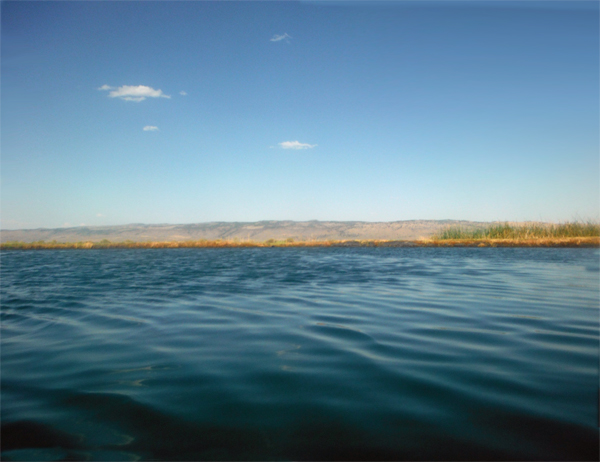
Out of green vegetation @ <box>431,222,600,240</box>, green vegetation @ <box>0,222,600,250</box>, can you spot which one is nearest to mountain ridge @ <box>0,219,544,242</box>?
green vegetation @ <box>0,222,600,250</box>

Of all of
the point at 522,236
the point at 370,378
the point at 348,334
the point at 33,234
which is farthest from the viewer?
the point at 33,234

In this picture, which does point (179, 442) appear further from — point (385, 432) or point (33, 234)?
point (33, 234)

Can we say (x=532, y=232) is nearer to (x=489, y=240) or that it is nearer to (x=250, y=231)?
(x=489, y=240)

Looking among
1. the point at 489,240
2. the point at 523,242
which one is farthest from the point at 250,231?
the point at 523,242

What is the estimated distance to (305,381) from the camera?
276 cm

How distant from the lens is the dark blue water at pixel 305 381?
74.9 inches

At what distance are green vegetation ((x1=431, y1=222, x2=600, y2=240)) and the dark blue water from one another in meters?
23.1

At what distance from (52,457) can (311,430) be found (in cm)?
132

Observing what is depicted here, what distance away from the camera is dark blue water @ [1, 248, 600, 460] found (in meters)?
1.90

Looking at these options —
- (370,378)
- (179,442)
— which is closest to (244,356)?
(370,378)

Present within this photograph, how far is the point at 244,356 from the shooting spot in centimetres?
337

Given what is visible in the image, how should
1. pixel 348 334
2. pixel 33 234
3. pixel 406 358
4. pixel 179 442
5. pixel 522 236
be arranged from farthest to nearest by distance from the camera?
pixel 33 234, pixel 522 236, pixel 348 334, pixel 406 358, pixel 179 442

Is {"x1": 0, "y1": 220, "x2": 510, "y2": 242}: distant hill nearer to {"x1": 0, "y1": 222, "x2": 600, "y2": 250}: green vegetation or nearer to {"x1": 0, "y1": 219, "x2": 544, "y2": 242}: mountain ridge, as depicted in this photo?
{"x1": 0, "y1": 219, "x2": 544, "y2": 242}: mountain ridge

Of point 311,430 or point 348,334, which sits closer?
point 311,430
